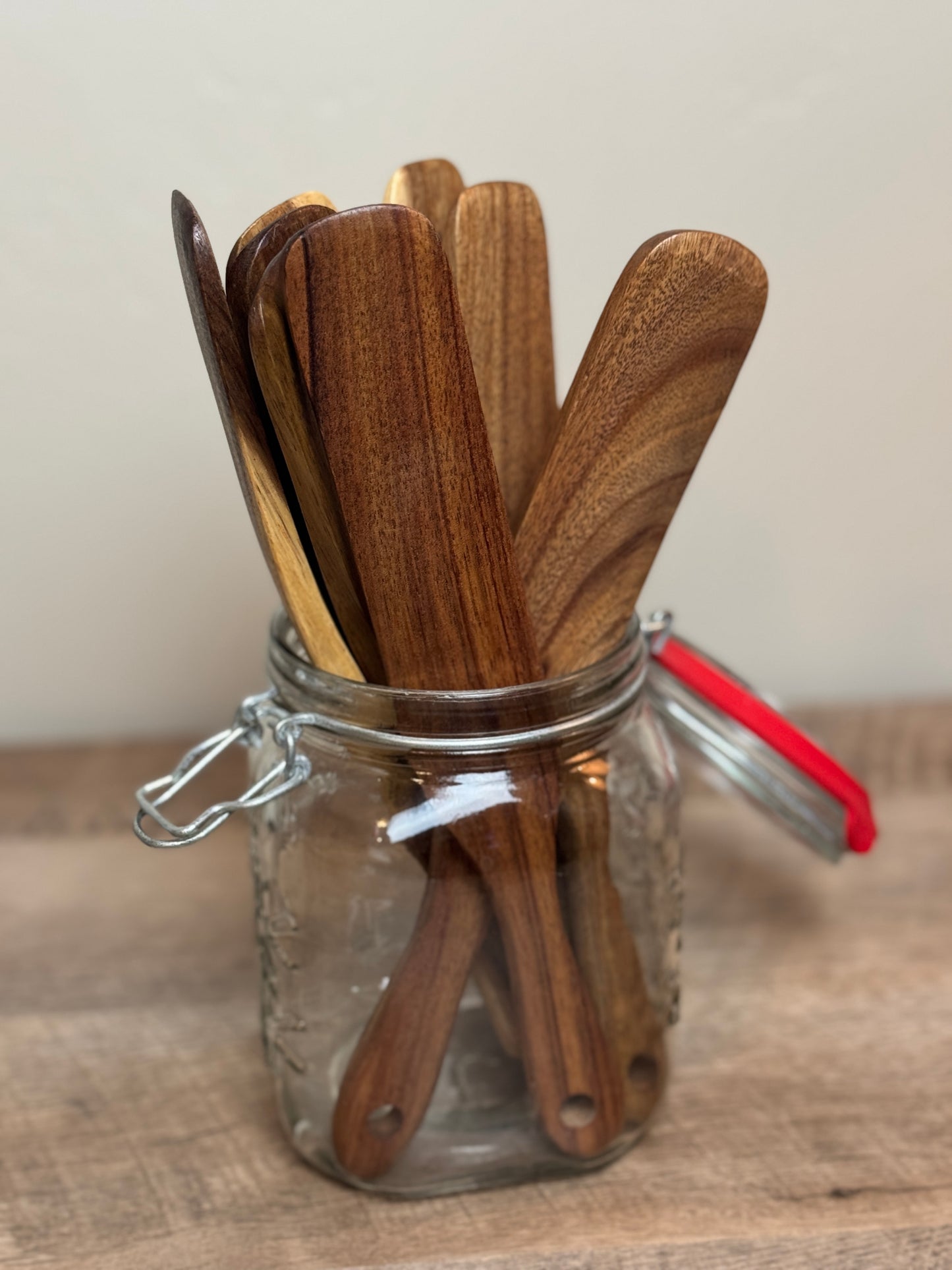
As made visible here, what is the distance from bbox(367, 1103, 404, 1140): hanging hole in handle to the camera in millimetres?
394

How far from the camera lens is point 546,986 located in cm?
38

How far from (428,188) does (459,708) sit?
0.16m

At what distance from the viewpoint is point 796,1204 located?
0.40 metres

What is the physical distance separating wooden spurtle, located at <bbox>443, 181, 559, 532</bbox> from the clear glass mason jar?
0.24ft

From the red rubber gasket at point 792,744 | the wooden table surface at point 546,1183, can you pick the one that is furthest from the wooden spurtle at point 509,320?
the wooden table surface at point 546,1183

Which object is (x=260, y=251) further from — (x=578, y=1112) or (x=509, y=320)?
(x=578, y=1112)

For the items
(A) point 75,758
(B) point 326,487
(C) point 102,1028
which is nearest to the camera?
(B) point 326,487

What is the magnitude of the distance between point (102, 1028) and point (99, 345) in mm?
294

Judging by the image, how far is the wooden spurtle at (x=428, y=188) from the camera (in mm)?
375

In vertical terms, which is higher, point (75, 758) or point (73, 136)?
point (73, 136)

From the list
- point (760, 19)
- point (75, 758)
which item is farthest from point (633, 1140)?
point (760, 19)

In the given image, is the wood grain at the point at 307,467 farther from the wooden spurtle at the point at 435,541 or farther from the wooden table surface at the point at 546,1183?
the wooden table surface at the point at 546,1183

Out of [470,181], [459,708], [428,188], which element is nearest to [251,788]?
[459,708]

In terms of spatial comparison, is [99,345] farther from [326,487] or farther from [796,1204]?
[796,1204]
